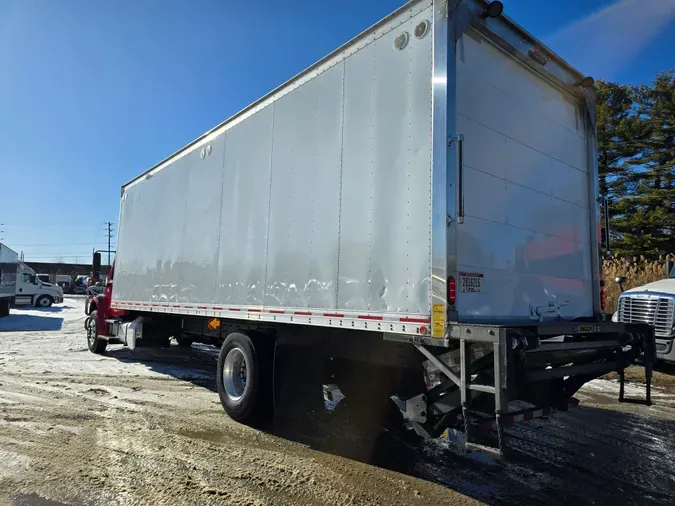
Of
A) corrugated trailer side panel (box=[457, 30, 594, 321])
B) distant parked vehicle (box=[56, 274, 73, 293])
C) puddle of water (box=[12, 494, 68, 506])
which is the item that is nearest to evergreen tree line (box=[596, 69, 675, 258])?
corrugated trailer side panel (box=[457, 30, 594, 321])

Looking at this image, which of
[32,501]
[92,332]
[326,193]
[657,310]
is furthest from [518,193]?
[92,332]

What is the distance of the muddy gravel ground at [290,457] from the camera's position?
3.90m

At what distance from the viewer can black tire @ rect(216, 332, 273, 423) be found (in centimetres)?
564

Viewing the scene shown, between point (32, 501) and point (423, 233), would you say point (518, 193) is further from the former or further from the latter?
point (32, 501)

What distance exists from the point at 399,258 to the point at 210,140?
442 centimetres

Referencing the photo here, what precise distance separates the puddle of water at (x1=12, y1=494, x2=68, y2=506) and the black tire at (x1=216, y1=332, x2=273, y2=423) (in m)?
2.28

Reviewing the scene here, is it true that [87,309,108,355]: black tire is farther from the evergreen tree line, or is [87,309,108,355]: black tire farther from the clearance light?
the evergreen tree line

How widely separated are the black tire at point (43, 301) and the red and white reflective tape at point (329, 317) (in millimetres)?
29135

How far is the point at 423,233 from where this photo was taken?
3758mm

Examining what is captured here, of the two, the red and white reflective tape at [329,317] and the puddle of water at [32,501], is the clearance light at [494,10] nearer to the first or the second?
the red and white reflective tape at [329,317]

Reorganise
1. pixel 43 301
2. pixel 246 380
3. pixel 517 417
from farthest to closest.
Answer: pixel 43 301
pixel 246 380
pixel 517 417

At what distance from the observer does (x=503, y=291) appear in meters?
4.17

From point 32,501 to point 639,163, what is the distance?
94.8 ft

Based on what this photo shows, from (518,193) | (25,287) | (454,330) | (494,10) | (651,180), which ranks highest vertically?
(651,180)
